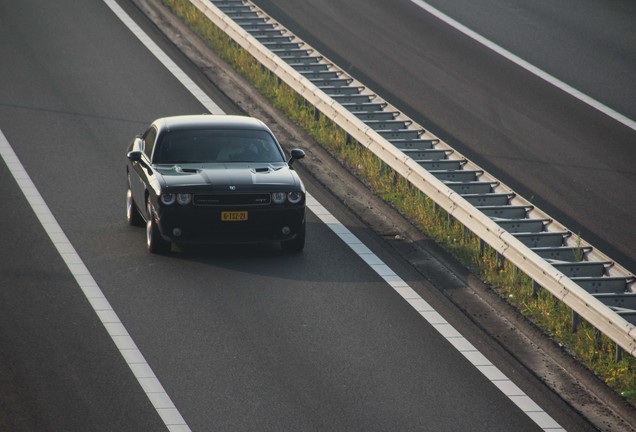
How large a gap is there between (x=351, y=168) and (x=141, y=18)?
39.7ft

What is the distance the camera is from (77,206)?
18.4 metres

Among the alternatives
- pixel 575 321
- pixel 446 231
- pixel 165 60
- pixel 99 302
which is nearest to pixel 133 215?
pixel 99 302

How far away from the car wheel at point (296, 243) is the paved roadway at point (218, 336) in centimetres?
16

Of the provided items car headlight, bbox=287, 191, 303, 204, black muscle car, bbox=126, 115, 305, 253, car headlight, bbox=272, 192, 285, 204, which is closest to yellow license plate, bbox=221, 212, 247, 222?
black muscle car, bbox=126, 115, 305, 253

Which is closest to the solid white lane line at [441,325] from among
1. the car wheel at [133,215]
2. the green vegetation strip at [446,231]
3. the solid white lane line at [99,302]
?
the green vegetation strip at [446,231]

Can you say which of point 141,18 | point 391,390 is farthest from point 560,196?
point 141,18

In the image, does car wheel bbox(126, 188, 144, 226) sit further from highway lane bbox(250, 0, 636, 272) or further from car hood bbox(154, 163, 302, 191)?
highway lane bbox(250, 0, 636, 272)

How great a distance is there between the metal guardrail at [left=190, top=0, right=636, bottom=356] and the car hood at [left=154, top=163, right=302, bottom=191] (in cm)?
219

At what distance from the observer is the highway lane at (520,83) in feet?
66.3

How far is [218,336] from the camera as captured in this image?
13.5 m

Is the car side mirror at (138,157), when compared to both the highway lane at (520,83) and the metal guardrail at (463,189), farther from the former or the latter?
the highway lane at (520,83)

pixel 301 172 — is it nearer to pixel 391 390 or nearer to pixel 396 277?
pixel 396 277

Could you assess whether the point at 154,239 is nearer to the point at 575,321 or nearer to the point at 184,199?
the point at 184,199

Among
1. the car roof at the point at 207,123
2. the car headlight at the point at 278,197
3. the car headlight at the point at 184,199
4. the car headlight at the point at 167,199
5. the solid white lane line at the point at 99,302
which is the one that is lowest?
the solid white lane line at the point at 99,302
